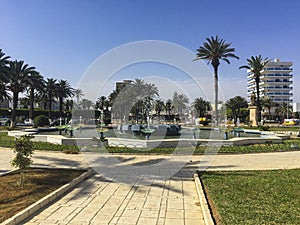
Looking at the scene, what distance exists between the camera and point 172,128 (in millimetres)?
21984

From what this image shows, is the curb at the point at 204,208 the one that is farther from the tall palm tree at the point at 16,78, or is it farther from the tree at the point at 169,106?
the tree at the point at 169,106

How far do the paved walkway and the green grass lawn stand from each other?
528 mm

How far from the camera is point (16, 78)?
32688 millimetres

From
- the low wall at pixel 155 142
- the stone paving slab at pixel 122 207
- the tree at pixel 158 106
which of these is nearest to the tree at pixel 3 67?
the low wall at pixel 155 142

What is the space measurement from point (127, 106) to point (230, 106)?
3192cm

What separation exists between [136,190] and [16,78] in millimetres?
30888

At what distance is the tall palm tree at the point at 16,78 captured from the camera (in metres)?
32.4

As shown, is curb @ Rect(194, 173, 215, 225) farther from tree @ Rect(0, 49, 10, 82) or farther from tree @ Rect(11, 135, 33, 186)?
tree @ Rect(0, 49, 10, 82)

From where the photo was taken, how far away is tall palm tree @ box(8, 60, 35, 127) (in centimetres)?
3241

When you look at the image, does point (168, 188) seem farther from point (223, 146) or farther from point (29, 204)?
point (223, 146)

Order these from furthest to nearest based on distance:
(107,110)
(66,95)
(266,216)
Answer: (107,110)
(66,95)
(266,216)

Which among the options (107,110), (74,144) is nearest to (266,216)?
(74,144)

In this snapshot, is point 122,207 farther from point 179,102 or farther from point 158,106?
point 158,106

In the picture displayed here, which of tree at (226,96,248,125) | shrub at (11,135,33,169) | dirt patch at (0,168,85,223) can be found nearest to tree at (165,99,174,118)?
tree at (226,96,248,125)
